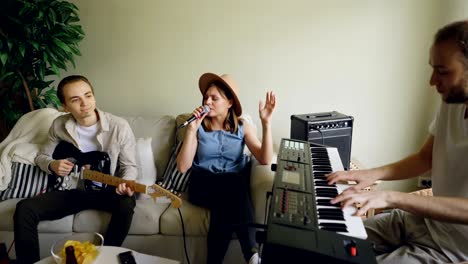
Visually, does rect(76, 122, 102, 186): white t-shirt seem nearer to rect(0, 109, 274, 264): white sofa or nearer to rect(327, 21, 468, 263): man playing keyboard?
rect(0, 109, 274, 264): white sofa

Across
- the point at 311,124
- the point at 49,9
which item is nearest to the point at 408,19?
the point at 311,124

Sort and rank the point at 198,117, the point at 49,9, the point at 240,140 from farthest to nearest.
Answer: the point at 49,9 → the point at 240,140 → the point at 198,117

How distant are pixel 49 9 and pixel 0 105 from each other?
2.66 feet

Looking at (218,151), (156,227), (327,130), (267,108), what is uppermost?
(267,108)

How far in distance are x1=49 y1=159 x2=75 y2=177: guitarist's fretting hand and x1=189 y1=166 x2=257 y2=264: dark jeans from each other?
69 centimetres

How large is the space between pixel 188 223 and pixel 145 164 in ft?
1.71

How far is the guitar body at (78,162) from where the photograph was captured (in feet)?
6.31

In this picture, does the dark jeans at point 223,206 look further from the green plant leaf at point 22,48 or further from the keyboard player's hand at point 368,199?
the green plant leaf at point 22,48

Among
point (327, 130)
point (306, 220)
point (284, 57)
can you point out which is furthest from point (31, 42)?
point (306, 220)

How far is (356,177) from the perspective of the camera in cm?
132

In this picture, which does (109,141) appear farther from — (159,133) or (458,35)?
(458,35)

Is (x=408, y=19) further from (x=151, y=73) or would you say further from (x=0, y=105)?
(x=0, y=105)

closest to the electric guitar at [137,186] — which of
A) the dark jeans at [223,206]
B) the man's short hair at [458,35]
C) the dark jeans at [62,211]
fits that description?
the dark jeans at [62,211]

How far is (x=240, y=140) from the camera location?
1.97 metres
